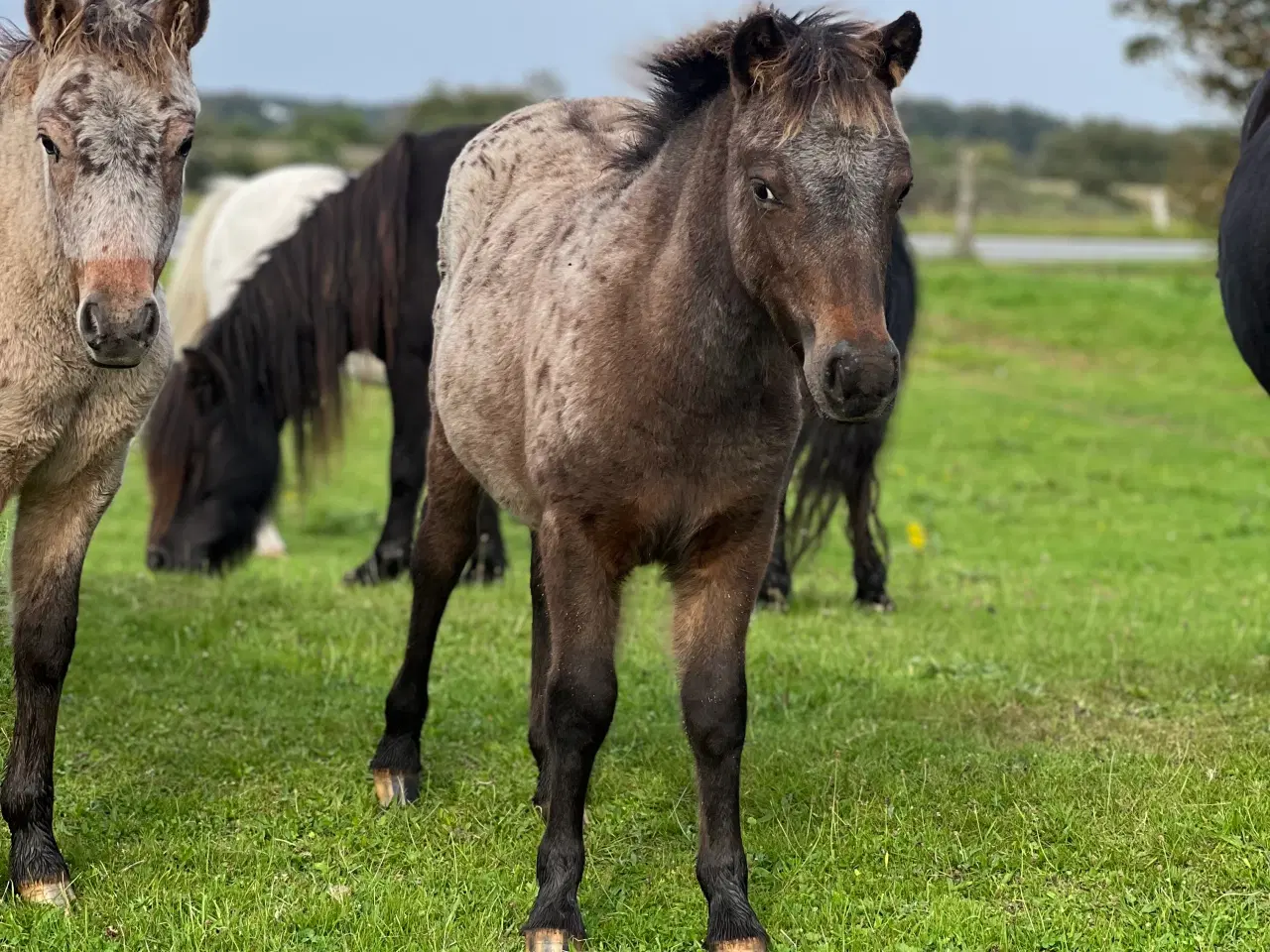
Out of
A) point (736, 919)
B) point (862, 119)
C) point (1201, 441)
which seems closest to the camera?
point (862, 119)

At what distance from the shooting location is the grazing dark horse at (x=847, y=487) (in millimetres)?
8117

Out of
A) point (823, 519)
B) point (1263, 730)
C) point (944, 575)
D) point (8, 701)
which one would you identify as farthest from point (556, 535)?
point (944, 575)

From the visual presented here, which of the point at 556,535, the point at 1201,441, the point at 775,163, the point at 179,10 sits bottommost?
the point at 1201,441

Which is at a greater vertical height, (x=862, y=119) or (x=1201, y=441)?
(x=862, y=119)

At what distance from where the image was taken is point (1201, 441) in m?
15.8

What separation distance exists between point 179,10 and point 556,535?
182 centimetres

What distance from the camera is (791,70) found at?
3.68m

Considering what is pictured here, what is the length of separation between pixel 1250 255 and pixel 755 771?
2553 millimetres

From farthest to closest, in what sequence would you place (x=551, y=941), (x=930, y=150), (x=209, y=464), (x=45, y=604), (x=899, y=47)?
(x=930, y=150) → (x=209, y=464) → (x=45, y=604) → (x=551, y=941) → (x=899, y=47)

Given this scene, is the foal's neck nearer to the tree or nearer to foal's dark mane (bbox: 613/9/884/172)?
foal's dark mane (bbox: 613/9/884/172)

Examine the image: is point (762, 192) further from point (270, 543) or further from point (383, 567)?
point (270, 543)

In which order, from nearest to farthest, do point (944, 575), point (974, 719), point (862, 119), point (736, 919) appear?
point (862, 119), point (736, 919), point (974, 719), point (944, 575)

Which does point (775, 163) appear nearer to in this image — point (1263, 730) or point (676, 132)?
point (676, 132)

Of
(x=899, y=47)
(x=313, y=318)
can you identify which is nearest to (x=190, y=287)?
(x=313, y=318)
